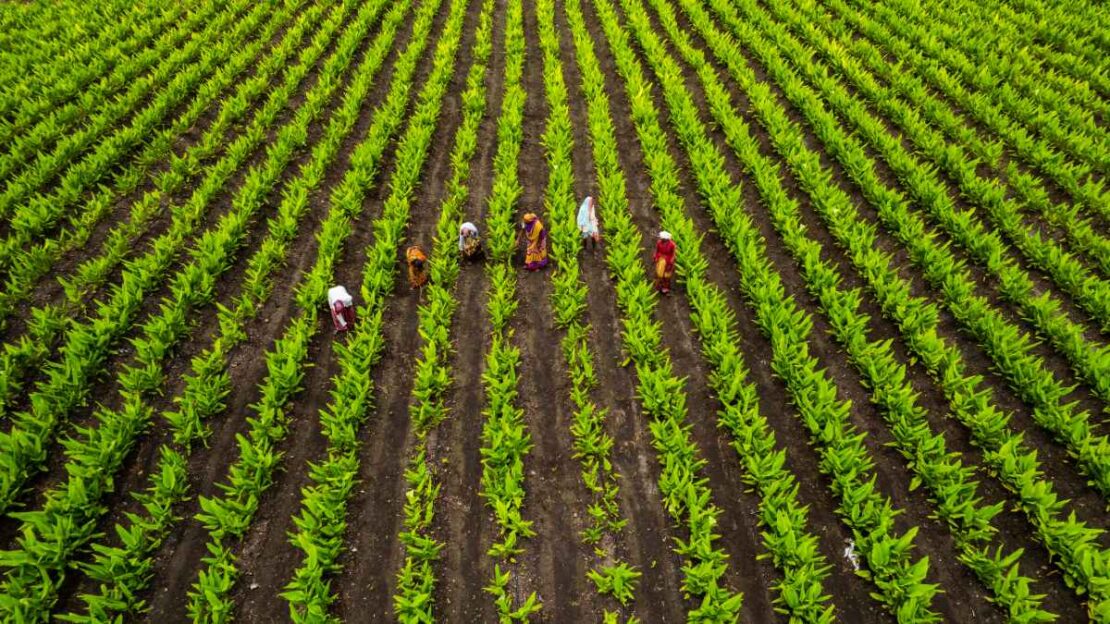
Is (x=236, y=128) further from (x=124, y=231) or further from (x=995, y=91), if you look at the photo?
(x=995, y=91)

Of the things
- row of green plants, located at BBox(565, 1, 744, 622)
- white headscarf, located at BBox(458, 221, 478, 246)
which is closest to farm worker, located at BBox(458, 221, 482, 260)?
white headscarf, located at BBox(458, 221, 478, 246)

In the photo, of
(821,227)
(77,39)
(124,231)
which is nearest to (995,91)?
(821,227)

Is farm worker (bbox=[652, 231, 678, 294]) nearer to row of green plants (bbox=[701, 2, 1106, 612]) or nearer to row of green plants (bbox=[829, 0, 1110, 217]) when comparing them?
row of green plants (bbox=[701, 2, 1106, 612])

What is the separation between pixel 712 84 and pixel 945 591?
10.0 meters

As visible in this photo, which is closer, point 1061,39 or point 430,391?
point 430,391

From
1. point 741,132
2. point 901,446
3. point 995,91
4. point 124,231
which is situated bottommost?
point 124,231

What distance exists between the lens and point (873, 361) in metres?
6.27

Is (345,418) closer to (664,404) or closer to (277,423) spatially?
(277,423)

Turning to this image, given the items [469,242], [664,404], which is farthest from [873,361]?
[469,242]

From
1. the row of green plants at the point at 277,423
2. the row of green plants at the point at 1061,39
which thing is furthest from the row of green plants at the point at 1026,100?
the row of green plants at the point at 277,423

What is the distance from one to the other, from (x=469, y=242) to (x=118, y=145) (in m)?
6.60

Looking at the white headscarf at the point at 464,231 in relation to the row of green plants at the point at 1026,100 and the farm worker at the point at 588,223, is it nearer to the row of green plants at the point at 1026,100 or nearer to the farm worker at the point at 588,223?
the farm worker at the point at 588,223

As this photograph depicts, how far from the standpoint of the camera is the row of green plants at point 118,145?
8039mm

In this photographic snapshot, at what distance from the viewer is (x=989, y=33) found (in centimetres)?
1384
